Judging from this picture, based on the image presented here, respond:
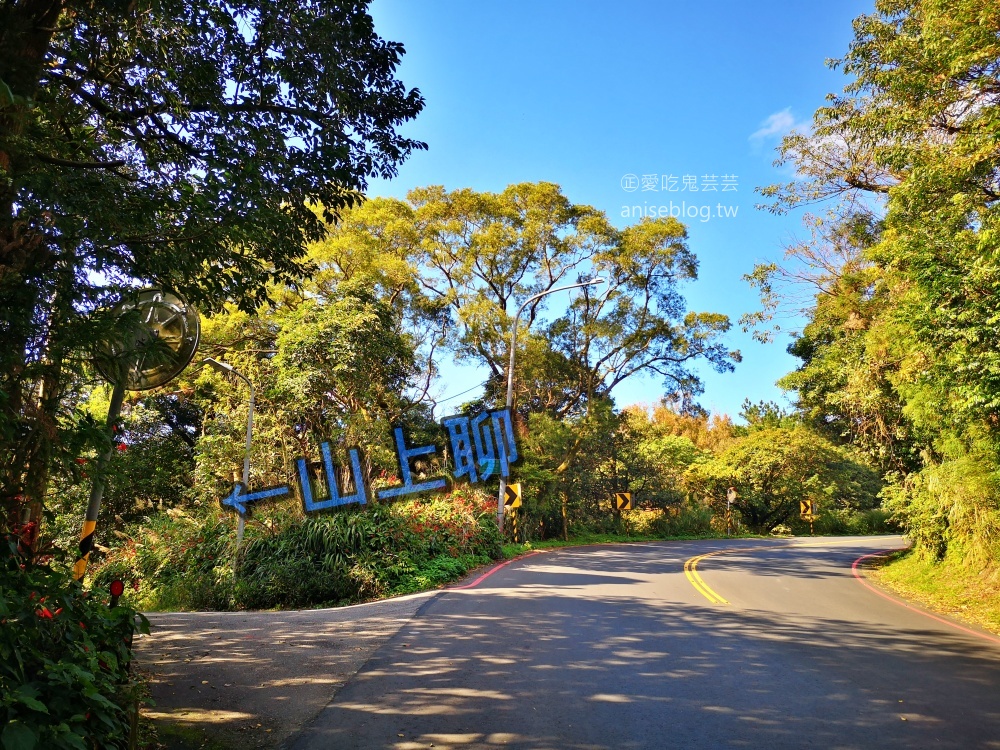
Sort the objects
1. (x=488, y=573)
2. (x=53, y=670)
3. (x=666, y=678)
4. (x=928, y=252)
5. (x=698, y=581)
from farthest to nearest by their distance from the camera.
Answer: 1. (x=488, y=573)
2. (x=698, y=581)
3. (x=928, y=252)
4. (x=666, y=678)
5. (x=53, y=670)

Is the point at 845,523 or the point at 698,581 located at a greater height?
the point at 698,581

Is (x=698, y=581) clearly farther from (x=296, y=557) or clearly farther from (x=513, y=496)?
(x=296, y=557)

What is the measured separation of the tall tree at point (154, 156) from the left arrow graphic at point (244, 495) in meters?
11.2


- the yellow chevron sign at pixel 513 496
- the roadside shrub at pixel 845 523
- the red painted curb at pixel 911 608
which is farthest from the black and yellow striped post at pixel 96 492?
the roadside shrub at pixel 845 523

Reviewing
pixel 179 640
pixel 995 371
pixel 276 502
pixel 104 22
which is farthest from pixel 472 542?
pixel 104 22

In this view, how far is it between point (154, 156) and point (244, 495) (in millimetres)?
11949

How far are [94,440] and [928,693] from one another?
727 centimetres

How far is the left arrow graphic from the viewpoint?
1752cm

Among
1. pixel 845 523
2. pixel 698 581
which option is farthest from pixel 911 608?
pixel 845 523

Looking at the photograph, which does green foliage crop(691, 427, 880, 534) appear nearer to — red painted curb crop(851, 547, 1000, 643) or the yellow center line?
the yellow center line

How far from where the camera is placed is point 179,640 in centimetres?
810

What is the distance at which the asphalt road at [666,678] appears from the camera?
488cm

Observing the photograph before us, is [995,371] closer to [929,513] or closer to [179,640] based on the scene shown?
[929,513]

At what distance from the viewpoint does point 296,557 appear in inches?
563
